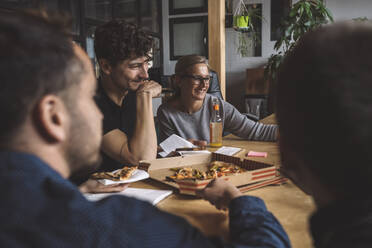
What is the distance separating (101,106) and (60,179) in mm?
1216

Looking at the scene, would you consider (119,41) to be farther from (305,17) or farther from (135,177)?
(305,17)

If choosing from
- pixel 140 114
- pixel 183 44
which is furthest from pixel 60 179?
pixel 183 44

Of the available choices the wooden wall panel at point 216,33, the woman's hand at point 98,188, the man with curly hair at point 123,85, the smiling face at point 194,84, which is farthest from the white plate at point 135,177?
the wooden wall panel at point 216,33

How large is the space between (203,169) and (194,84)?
108 centimetres

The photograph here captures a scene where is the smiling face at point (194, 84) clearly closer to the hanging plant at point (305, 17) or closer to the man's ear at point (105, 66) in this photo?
the man's ear at point (105, 66)

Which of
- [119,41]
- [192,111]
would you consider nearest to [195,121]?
[192,111]

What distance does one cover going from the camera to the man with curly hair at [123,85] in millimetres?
1689

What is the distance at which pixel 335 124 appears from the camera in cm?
47

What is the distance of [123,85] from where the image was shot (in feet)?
6.17

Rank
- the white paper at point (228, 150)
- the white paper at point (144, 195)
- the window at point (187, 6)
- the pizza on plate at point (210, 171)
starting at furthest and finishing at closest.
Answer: the window at point (187, 6), the white paper at point (228, 150), the pizza on plate at point (210, 171), the white paper at point (144, 195)

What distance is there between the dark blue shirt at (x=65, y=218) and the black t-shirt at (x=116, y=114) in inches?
43.4

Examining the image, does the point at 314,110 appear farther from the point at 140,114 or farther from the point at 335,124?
the point at 140,114

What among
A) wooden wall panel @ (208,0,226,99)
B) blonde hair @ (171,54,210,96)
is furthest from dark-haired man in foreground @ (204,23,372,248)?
wooden wall panel @ (208,0,226,99)

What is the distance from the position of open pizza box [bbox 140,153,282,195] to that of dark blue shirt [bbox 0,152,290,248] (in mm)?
437
